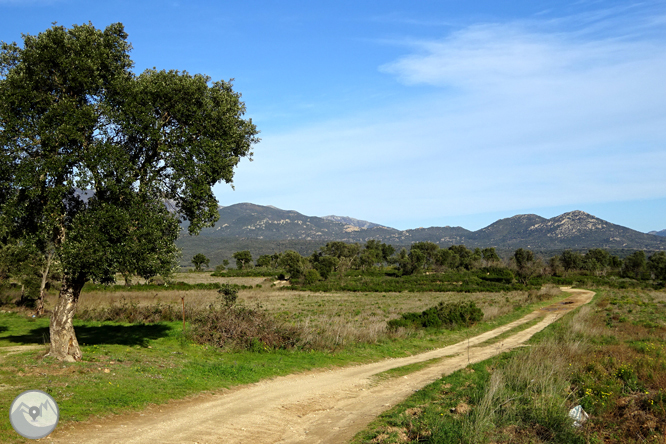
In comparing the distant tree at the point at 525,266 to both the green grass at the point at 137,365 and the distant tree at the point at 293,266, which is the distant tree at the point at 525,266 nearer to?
the distant tree at the point at 293,266

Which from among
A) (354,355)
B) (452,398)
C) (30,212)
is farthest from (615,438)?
(30,212)

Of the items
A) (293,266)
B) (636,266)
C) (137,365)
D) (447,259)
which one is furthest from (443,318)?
(636,266)

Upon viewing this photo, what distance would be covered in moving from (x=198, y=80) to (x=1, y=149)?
6.86 meters

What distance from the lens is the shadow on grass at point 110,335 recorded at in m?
19.7

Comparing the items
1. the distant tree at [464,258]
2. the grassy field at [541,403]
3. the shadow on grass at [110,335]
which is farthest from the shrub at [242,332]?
the distant tree at [464,258]

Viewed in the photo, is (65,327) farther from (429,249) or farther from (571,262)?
(429,249)

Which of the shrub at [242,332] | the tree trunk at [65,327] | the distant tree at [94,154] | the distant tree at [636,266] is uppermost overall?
the distant tree at [94,154]

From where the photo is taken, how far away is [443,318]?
100 ft

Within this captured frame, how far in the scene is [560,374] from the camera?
46.8ft

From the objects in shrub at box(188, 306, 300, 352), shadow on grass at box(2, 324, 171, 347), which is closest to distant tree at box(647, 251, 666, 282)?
shrub at box(188, 306, 300, 352)

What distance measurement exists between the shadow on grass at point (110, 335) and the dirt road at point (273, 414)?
29.3ft

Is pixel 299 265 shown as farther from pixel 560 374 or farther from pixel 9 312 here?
pixel 560 374

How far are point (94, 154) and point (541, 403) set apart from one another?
15590 mm

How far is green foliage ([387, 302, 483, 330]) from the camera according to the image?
28866 mm
